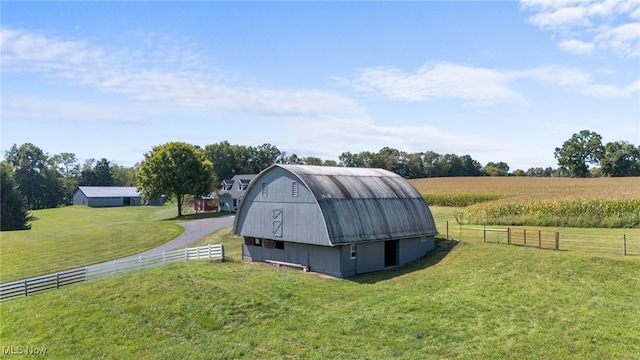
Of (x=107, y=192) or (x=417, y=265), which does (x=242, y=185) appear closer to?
(x=107, y=192)

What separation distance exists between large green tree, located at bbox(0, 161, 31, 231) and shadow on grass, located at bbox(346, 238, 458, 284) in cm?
5720

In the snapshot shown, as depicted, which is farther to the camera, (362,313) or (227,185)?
(227,185)

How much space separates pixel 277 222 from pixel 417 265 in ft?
26.8

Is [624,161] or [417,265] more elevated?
[624,161]

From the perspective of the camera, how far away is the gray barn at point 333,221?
24766 millimetres

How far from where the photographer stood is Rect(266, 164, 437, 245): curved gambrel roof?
2491 centimetres

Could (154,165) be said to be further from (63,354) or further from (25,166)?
(25,166)

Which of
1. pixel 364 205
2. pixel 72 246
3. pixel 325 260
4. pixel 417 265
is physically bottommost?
pixel 72 246

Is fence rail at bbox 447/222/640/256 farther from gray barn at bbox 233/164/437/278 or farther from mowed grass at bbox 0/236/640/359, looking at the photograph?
gray barn at bbox 233/164/437/278

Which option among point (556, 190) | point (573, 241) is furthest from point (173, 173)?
point (573, 241)

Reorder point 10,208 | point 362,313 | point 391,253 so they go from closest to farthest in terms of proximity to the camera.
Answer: point 362,313 < point 391,253 < point 10,208

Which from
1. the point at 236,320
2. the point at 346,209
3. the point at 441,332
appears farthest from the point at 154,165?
the point at 441,332
